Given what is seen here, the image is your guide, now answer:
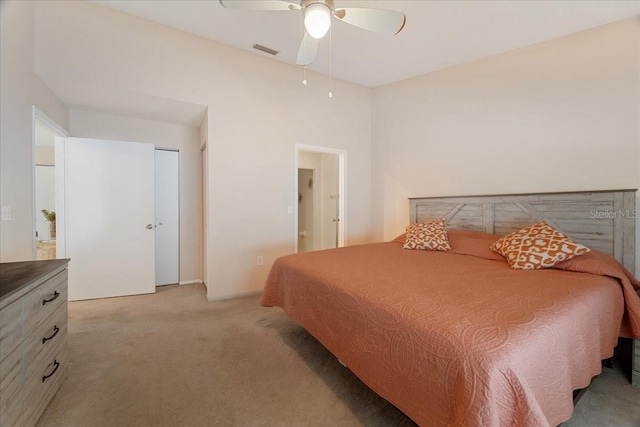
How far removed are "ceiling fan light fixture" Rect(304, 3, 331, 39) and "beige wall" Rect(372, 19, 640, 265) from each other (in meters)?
2.21

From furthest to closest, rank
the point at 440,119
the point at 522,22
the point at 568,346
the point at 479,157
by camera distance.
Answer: the point at 440,119, the point at 479,157, the point at 522,22, the point at 568,346

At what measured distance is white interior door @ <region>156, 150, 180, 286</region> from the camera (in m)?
3.58

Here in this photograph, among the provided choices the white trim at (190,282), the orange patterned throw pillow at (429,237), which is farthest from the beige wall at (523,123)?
the white trim at (190,282)

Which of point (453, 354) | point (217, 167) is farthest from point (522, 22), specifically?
point (217, 167)

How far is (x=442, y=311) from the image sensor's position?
112 centimetres

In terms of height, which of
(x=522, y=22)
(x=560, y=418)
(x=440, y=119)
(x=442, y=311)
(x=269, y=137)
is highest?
(x=522, y=22)

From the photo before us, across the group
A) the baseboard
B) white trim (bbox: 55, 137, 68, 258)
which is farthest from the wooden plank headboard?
white trim (bbox: 55, 137, 68, 258)

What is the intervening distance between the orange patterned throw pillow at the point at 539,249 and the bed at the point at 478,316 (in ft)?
0.23

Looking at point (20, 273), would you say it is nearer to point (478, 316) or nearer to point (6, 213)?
point (6, 213)

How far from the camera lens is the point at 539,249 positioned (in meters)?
1.91

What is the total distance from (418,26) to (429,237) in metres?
2.10

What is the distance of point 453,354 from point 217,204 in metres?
2.74

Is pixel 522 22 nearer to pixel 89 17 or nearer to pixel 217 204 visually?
pixel 217 204

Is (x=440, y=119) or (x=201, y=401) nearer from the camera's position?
(x=201, y=401)
